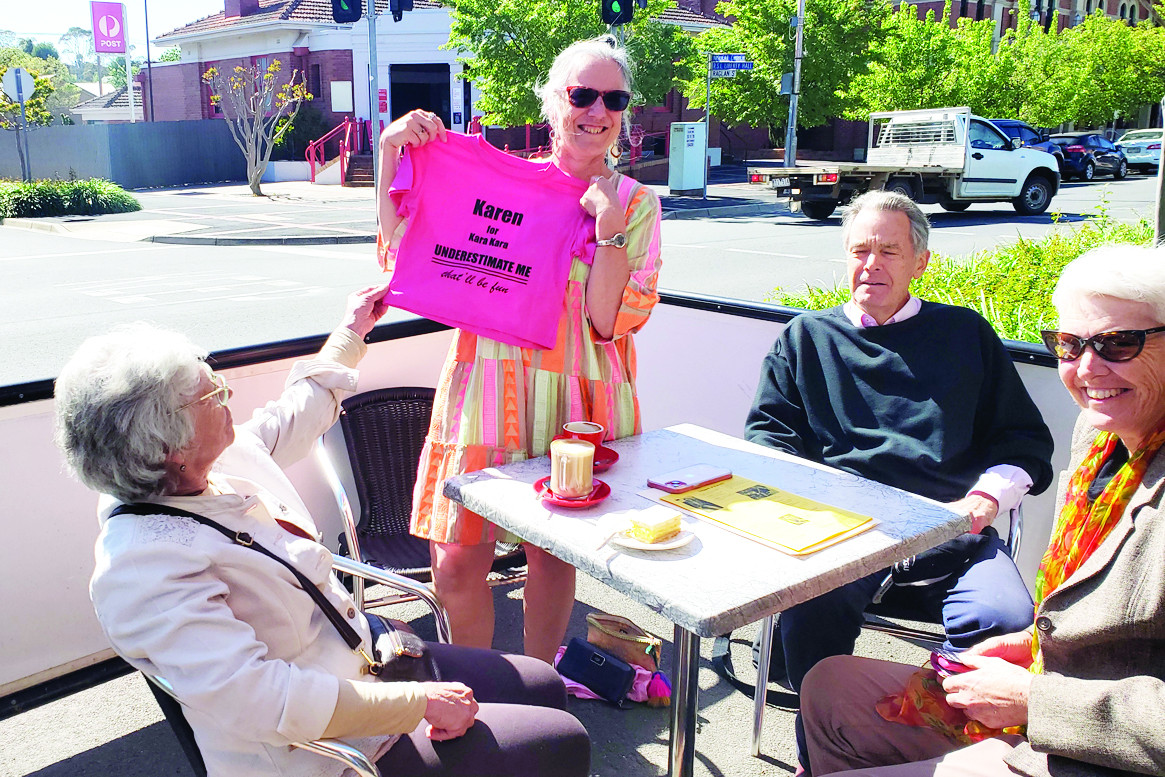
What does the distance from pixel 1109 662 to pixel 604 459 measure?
1.20 m

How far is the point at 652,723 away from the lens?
2.87 m

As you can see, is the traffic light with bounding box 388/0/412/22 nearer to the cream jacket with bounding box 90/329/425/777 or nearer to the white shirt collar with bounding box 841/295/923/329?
the white shirt collar with bounding box 841/295/923/329

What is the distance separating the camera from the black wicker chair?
10.2 feet

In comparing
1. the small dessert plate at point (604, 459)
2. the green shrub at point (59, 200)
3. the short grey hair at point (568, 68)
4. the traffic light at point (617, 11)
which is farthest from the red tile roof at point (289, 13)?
the small dessert plate at point (604, 459)

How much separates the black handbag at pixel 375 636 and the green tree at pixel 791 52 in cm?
2369

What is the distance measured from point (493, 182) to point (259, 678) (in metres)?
1.55

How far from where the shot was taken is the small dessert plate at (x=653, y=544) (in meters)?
1.87

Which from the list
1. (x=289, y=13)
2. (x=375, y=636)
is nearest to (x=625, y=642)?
(x=375, y=636)

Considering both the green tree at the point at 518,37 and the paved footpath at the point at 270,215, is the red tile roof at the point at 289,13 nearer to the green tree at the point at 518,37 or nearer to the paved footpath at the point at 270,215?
the paved footpath at the point at 270,215

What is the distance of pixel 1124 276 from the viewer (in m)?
1.66

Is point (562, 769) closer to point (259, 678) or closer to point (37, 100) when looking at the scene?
point (259, 678)

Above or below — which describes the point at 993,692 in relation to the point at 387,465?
above

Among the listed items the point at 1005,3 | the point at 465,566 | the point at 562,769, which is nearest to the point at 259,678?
the point at 562,769

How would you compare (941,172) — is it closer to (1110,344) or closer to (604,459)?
(604,459)
